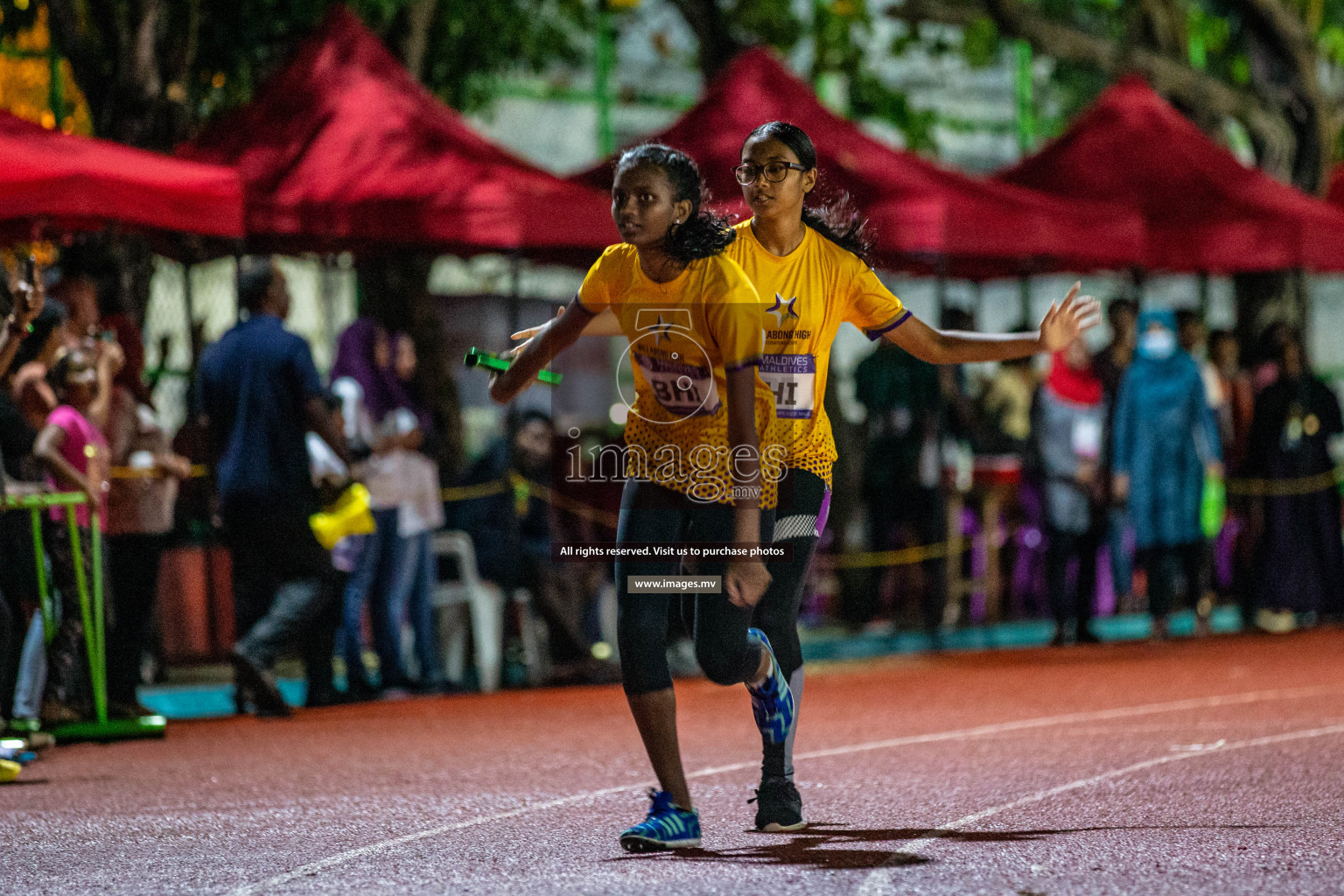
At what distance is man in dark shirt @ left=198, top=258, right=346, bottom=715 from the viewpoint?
30.6 feet

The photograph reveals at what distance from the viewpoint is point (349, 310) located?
1709 cm

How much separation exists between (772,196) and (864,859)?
193 cm

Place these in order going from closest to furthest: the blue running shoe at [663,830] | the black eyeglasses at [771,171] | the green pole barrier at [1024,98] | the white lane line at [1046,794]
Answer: the white lane line at [1046,794], the blue running shoe at [663,830], the black eyeglasses at [771,171], the green pole barrier at [1024,98]

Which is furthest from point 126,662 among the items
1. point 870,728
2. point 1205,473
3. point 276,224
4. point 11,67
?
point 1205,473

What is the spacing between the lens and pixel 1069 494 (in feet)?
42.5

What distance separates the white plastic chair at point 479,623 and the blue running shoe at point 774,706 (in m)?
5.25

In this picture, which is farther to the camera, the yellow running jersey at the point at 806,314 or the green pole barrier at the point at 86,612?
the green pole barrier at the point at 86,612

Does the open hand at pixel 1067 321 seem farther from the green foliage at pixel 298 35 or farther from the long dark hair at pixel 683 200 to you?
the green foliage at pixel 298 35

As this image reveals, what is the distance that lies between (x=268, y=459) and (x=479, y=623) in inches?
82.7

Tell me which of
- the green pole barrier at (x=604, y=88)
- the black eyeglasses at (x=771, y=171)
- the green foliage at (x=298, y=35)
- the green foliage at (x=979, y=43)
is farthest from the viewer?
the green pole barrier at (x=604, y=88)

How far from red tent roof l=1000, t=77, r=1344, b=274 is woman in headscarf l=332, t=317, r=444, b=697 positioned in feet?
20.2

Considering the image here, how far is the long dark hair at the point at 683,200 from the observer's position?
5199 mm

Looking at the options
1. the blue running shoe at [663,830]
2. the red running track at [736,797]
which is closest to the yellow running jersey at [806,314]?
the blue running shoe at [663,830]

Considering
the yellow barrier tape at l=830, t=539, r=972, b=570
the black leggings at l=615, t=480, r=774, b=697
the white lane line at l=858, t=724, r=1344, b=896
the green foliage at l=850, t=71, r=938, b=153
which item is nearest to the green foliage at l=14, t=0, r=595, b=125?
the green foliage at l=850, t=71, r=938, b=153
